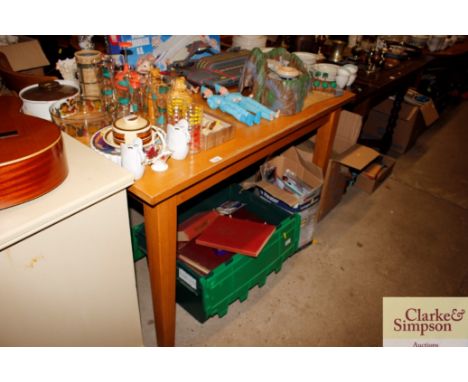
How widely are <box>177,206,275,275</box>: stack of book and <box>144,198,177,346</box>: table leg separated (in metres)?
0.23

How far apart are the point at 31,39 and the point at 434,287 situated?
7.93 feet

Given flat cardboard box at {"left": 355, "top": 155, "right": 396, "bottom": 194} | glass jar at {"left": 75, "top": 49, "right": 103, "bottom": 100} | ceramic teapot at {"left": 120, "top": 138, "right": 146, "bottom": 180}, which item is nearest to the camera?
ceramic teapot at {"left": 120, "top": 138, "right": 146, "bottom": 180}

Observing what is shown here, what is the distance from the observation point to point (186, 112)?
3.58 ft

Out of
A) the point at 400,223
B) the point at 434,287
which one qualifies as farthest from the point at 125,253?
the point at 400,223

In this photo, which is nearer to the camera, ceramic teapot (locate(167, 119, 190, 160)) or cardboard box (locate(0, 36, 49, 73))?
ceramic teapot (locate(167, 119, 190, 160))

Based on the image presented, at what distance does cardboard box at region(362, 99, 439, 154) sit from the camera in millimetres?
2668

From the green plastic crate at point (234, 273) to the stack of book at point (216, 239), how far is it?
2.0 inches

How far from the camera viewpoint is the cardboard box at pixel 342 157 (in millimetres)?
1890

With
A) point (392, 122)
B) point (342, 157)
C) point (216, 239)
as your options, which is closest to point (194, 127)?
point (216, 239)

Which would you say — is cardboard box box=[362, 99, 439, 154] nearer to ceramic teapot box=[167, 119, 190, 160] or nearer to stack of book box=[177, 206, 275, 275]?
stack of book box=[177, 206, 275, 275]

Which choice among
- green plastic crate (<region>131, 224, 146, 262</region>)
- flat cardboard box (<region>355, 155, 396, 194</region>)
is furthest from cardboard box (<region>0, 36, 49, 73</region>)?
flat cardboard box (<region>355, 155, 396, 194</region>)

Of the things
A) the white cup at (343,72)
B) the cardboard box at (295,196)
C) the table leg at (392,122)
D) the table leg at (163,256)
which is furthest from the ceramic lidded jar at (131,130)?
the table leg at (392,122)

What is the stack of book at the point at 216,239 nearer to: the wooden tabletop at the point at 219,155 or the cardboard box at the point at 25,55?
the wooden tabletop at the point at 219,155

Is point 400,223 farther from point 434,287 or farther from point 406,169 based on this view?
point 406,169
